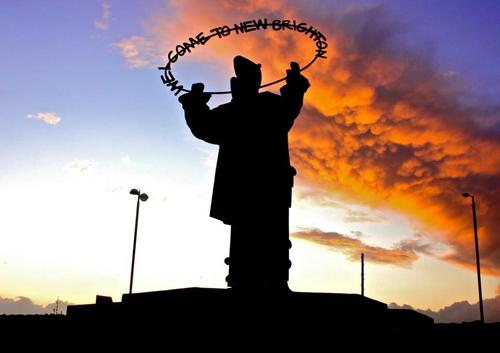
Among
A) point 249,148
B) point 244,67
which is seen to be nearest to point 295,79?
point 244,67

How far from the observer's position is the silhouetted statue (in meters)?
8.24

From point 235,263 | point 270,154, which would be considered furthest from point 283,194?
point 235,263

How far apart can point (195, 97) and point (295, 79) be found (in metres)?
1.50

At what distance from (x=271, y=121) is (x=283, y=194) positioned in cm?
110

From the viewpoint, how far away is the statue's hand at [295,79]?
28.8ft

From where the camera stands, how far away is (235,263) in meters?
8.26

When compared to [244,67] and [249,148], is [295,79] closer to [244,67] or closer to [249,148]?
[244,67]

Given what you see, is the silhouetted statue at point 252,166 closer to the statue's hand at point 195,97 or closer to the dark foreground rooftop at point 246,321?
the statue's hand at point 195,97

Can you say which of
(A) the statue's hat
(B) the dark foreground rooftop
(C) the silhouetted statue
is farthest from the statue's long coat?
(B) the dark foreground rooftop

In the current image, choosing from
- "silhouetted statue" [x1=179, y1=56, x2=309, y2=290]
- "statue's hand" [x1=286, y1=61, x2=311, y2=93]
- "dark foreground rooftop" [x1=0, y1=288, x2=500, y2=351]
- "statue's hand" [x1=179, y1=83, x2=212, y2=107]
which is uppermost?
"statue's hand" [x1=286, y1=61, x2=311, y2=93]

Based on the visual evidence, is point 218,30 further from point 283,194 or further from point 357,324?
point 357,324

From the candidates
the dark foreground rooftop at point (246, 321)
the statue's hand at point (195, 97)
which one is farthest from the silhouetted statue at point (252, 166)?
the dark foreground rooftop at point (246, 321)

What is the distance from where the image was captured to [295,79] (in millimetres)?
8789

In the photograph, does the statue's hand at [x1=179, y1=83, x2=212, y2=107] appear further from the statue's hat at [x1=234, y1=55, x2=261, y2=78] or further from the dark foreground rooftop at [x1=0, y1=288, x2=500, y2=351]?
the dark foreground rooftop at [x1=0, y1=288, x2=500, y2=351]
